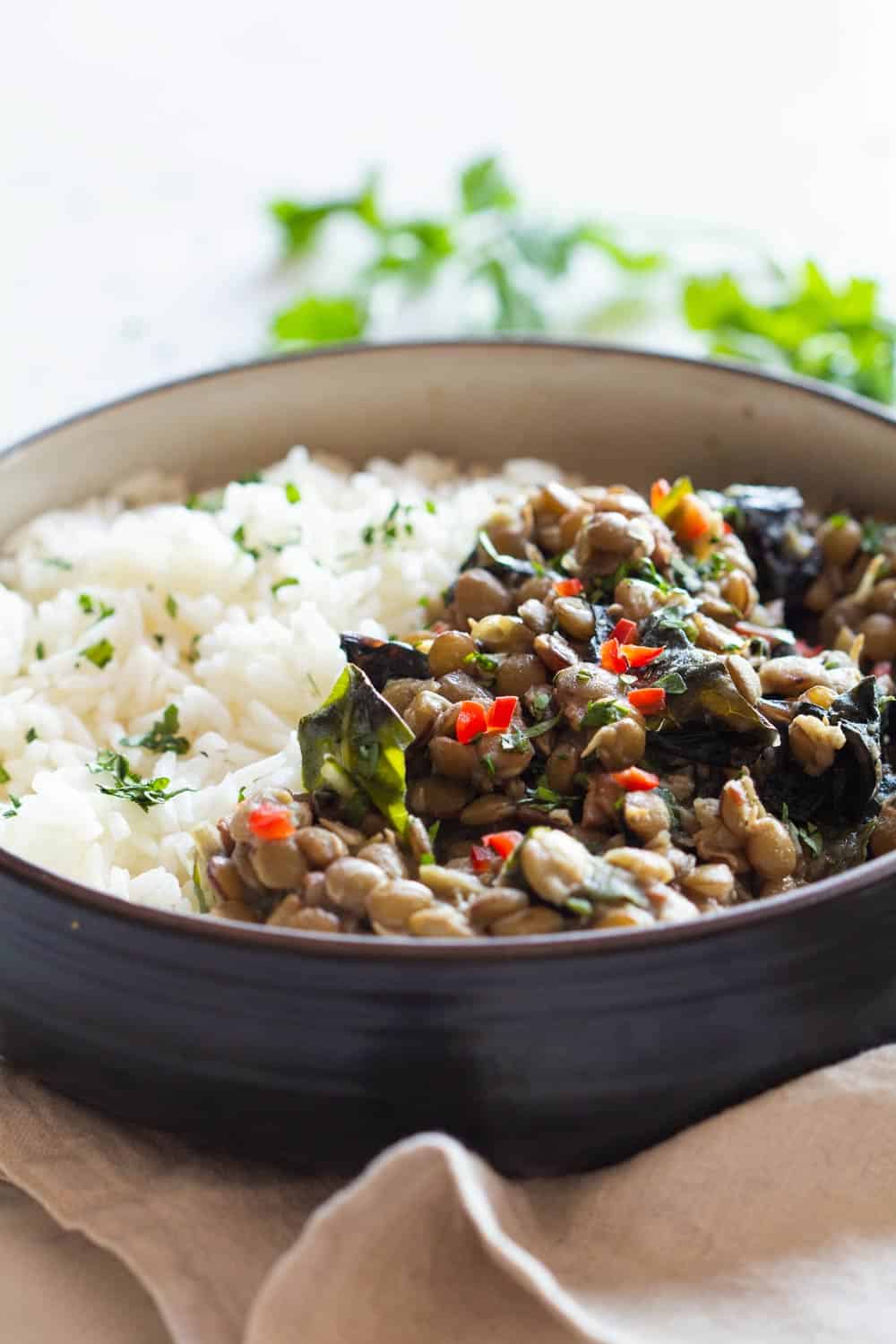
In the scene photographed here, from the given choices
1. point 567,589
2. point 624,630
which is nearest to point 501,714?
point 624,630

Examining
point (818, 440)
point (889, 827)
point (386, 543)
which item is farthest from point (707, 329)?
point (889, 827)

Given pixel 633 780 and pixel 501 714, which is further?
pixel 501 714

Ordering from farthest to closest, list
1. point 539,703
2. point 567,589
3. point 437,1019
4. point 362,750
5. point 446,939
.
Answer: point 567,589 → point 539,703 → point 362,750 → point 446,939 → point 437,1019

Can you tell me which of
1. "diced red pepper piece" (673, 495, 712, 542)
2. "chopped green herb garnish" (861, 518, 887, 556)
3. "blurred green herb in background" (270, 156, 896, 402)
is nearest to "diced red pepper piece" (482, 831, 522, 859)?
"diced red pepper piece" (673, 495, 712, 542)

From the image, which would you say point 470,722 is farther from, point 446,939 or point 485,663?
point 446,939

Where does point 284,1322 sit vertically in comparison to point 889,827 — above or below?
below

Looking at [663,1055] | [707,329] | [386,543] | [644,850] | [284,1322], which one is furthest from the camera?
[707,329]

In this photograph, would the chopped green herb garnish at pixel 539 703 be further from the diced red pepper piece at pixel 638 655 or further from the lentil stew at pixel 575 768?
the diced red pepper piece at pixel 638 655

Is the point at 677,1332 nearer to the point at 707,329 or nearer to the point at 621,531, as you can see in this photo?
the point at 621,531

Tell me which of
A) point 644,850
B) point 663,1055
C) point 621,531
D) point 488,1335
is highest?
point 621,531
